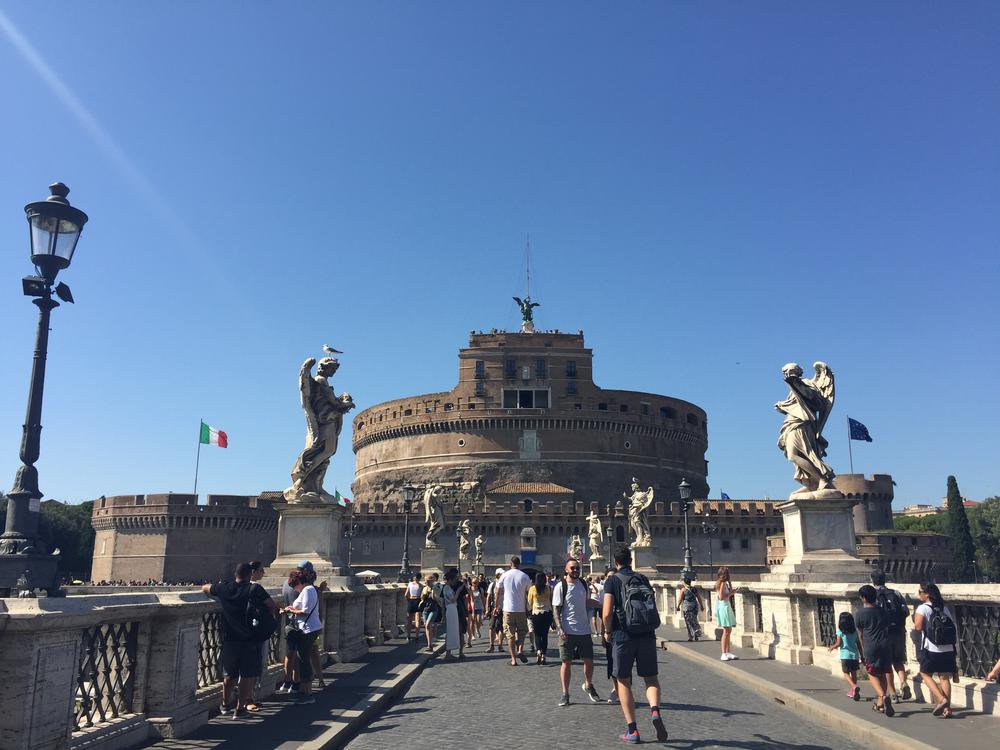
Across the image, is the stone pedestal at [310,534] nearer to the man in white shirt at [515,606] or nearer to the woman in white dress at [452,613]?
the woman in white dress at [452,613]

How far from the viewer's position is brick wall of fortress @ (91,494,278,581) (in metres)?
64.6

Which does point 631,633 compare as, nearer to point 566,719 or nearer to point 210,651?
point 566,719

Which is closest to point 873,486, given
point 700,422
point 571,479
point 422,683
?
point 700,422

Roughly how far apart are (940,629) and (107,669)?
6945mm

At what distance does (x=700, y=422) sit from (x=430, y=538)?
5559 cm

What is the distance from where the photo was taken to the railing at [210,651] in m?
7.81

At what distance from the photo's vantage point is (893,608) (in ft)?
25.7

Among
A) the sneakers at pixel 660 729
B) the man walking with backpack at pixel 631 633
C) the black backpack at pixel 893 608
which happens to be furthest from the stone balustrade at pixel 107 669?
the black backpack at pixel 893 608

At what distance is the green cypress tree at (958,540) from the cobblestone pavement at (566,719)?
65846 millimetres

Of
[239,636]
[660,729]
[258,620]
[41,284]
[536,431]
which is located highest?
[536,431]

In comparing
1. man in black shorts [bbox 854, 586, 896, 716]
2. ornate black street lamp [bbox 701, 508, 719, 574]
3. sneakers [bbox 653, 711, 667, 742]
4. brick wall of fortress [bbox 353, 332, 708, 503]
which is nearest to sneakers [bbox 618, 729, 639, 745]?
sneakers [bbox 653, 711, 667, 742]

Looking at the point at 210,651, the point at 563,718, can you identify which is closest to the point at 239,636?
the point at 210,651

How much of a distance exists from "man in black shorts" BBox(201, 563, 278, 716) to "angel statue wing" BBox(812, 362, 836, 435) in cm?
826

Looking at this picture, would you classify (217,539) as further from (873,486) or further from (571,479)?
(873,486)
